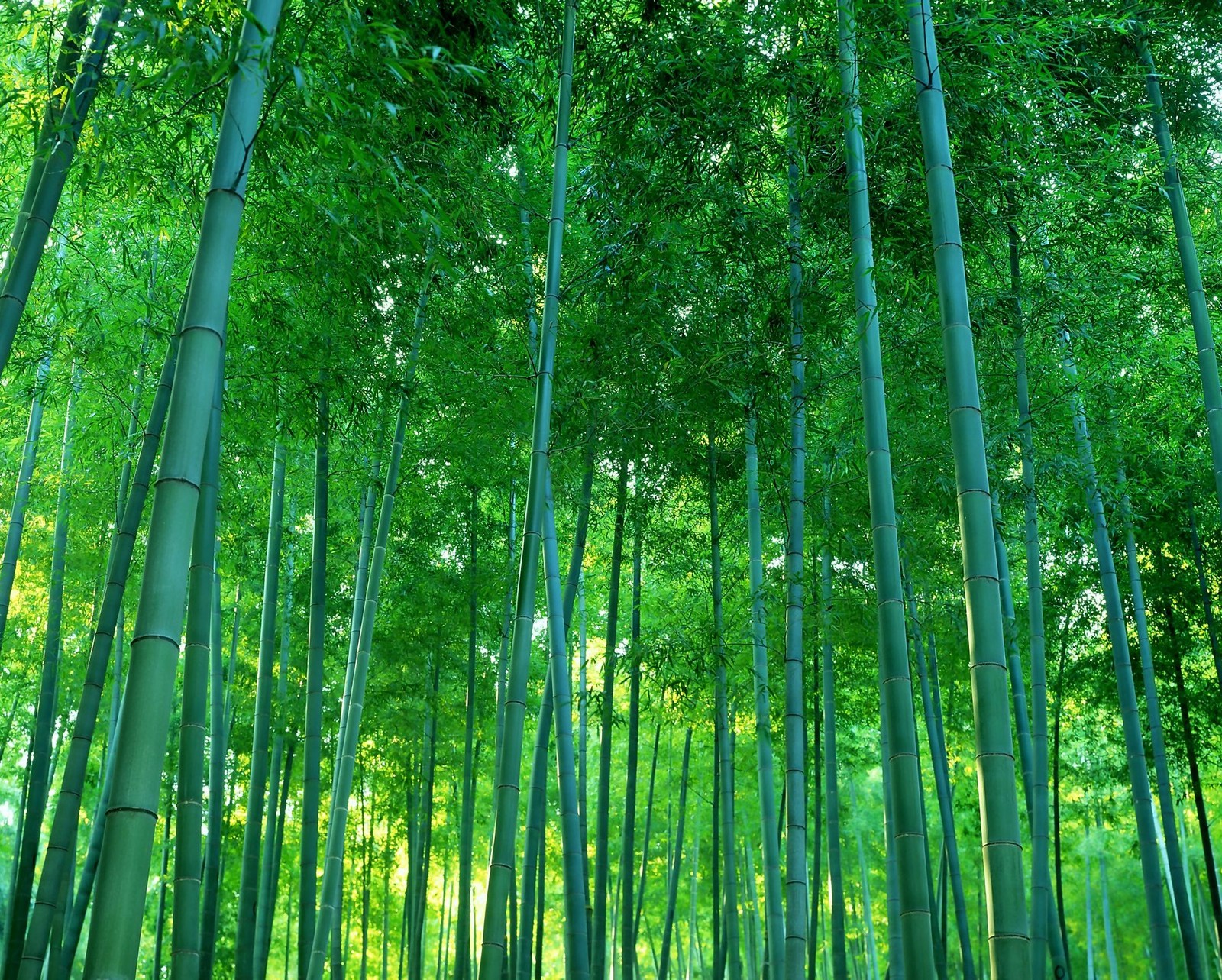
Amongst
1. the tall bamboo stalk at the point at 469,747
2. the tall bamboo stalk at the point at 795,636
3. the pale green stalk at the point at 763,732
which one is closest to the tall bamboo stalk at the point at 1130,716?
the tall bamboo stalk at the point at 795,636

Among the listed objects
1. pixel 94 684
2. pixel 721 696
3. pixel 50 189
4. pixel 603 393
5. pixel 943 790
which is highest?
pixel 603 393

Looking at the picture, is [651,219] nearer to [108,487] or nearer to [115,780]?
[115,780]

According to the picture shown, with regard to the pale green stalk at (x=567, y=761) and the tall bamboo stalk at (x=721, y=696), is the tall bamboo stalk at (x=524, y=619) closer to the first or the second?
the pale green stalk at (x=567, y=761)

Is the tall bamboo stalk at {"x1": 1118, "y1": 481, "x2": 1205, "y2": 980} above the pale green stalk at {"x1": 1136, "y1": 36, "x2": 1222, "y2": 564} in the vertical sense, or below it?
below

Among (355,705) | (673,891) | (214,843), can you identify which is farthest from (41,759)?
(673,891)

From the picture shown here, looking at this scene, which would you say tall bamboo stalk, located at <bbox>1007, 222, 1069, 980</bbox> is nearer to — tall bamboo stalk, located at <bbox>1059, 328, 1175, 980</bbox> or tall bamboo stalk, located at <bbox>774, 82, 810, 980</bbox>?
tall bamboo stalk, located at <bbox>1059, 328, 1175, 980</bbox>

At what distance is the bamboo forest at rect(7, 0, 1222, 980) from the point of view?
3139 mm

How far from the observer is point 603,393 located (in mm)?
5496

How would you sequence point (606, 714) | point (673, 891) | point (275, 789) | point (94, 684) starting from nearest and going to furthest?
point (94, 684) < point (606, 714) < point (275, 789) < point (673, 891)

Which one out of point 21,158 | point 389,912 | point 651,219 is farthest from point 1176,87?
point 389,912

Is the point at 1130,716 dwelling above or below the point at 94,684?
above

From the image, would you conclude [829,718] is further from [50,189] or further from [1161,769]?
[50,189]

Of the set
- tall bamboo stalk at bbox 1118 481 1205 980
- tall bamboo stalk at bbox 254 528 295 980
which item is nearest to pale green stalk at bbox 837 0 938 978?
tall bamboo stalk at bbox 1118 481 1205 980

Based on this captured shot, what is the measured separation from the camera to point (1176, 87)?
543cm
